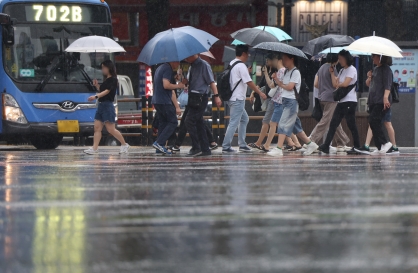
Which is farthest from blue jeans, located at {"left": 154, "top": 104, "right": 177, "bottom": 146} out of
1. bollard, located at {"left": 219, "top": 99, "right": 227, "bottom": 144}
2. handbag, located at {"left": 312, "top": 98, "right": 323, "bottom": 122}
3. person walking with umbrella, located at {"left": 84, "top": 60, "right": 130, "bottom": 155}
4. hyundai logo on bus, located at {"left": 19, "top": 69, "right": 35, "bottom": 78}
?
bollard, located at {"left": 219, "top": 99, "right": 227, "bottom": 144}

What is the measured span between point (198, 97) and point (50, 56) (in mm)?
5280

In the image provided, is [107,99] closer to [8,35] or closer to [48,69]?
[8,35]

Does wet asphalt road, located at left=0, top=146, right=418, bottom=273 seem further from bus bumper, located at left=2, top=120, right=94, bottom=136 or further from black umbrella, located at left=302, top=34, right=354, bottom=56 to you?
bus bumper, located at left=2, top=120, right=94, bottom=136

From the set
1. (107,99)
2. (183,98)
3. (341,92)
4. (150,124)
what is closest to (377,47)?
(341,92)

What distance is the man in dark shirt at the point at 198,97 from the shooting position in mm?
14961

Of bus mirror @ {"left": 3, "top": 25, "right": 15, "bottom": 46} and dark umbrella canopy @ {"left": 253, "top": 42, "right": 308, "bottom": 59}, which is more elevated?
bus mirror @ {"left": 3, "top": 25, "right": 15, "bottom": 46}

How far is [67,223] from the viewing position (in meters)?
6.73

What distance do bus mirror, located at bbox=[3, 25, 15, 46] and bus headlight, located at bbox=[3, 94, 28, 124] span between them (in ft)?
3.61

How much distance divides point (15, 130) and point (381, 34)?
15.4 meters

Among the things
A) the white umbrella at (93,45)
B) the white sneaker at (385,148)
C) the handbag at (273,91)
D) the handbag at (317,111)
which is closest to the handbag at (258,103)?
the handbag at (273,91)

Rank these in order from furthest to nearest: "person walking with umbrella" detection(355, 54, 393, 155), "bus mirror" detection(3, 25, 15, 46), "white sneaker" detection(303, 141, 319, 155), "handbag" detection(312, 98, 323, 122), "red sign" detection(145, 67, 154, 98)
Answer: "red sign" detection(145, 67, 154, 98) → "bus mirror" detection(3, 25, 15, 46) → "handbag" detection(312, 98, 323, 122) → "white sneaker" detection(303, 141, 319, 155) → "person walking with umbrella" detection(355, 54, 393, 155)

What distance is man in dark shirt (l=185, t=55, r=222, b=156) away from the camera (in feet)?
49.1

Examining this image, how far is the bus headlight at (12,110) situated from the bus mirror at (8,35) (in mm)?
1099

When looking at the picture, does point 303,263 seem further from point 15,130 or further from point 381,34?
point 381,34
